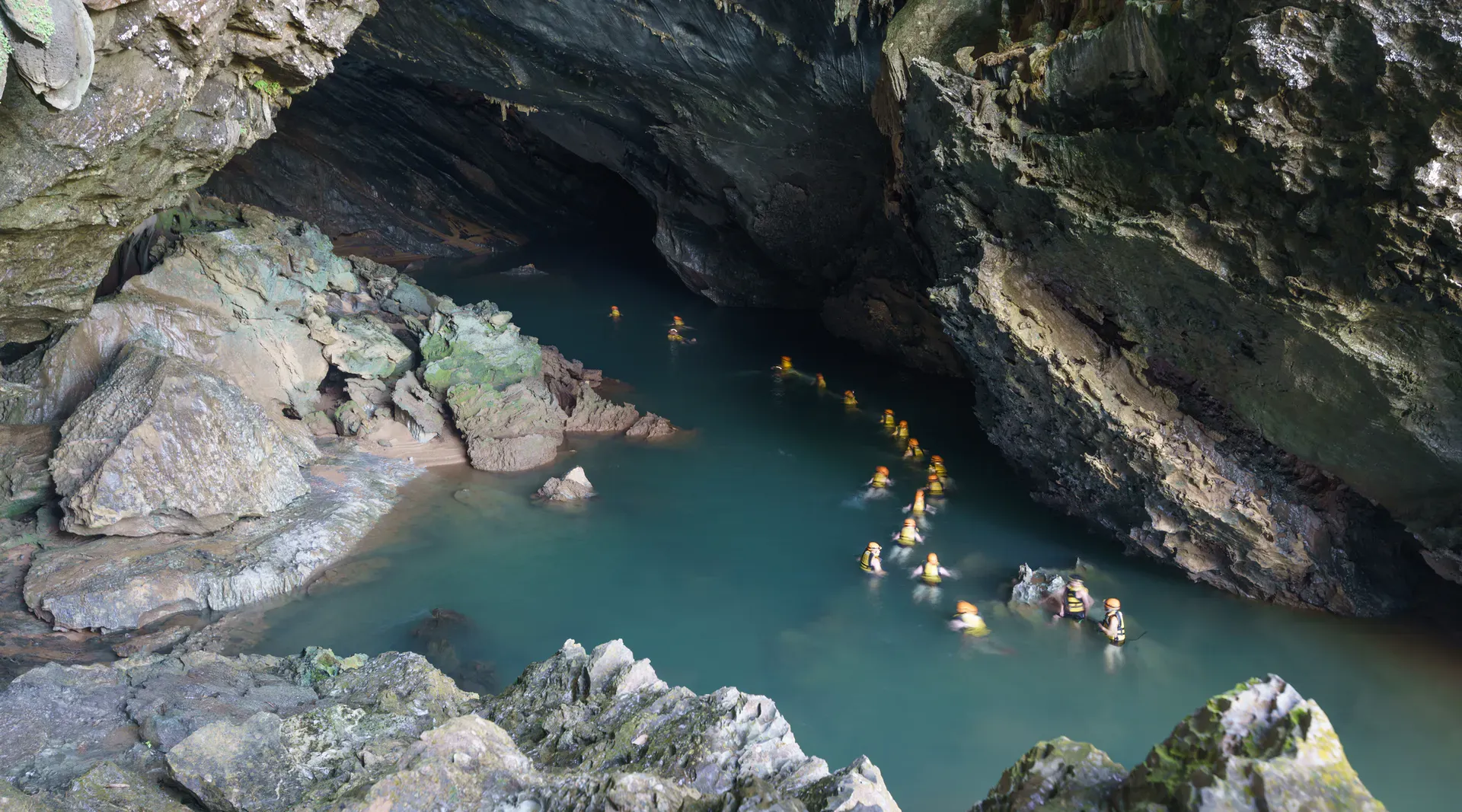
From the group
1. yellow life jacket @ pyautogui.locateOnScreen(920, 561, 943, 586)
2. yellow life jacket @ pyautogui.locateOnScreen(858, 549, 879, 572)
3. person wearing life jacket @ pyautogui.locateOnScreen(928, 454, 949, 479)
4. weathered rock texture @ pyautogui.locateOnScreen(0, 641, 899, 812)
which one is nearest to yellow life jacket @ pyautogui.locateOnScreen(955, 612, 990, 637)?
yellow life jacket @ pyautogui.locateOnScreen(920, 561, 943, 586)

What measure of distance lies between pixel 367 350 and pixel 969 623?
279 inches

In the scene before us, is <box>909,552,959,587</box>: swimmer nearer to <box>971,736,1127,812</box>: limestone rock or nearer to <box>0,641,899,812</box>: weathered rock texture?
<box>0,641,899,812</box>: weathered rock texture

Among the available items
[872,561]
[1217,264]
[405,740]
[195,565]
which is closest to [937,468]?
[872,561]

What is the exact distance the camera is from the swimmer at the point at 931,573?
7465mm

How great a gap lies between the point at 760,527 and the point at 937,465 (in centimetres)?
211

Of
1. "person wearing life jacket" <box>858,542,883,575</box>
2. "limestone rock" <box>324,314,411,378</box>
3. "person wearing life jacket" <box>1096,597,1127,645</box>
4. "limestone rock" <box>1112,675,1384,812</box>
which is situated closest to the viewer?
"limestone rock" <box>1112,675,1384,812</box>

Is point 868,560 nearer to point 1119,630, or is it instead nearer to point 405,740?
point 1119,630

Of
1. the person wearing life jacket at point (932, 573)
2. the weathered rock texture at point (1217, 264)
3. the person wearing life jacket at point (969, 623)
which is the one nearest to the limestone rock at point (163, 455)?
the person wearing life jacket at point (932, 573)

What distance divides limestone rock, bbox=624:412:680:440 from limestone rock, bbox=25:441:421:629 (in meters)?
3.17

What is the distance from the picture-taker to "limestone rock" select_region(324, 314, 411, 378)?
9812mm

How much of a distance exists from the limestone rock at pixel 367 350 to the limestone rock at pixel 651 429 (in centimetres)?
271

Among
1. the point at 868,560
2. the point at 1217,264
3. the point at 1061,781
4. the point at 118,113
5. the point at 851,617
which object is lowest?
the point at 851,617

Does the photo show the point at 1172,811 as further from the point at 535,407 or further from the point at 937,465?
the point at 535,407

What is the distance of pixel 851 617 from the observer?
23.3ft
